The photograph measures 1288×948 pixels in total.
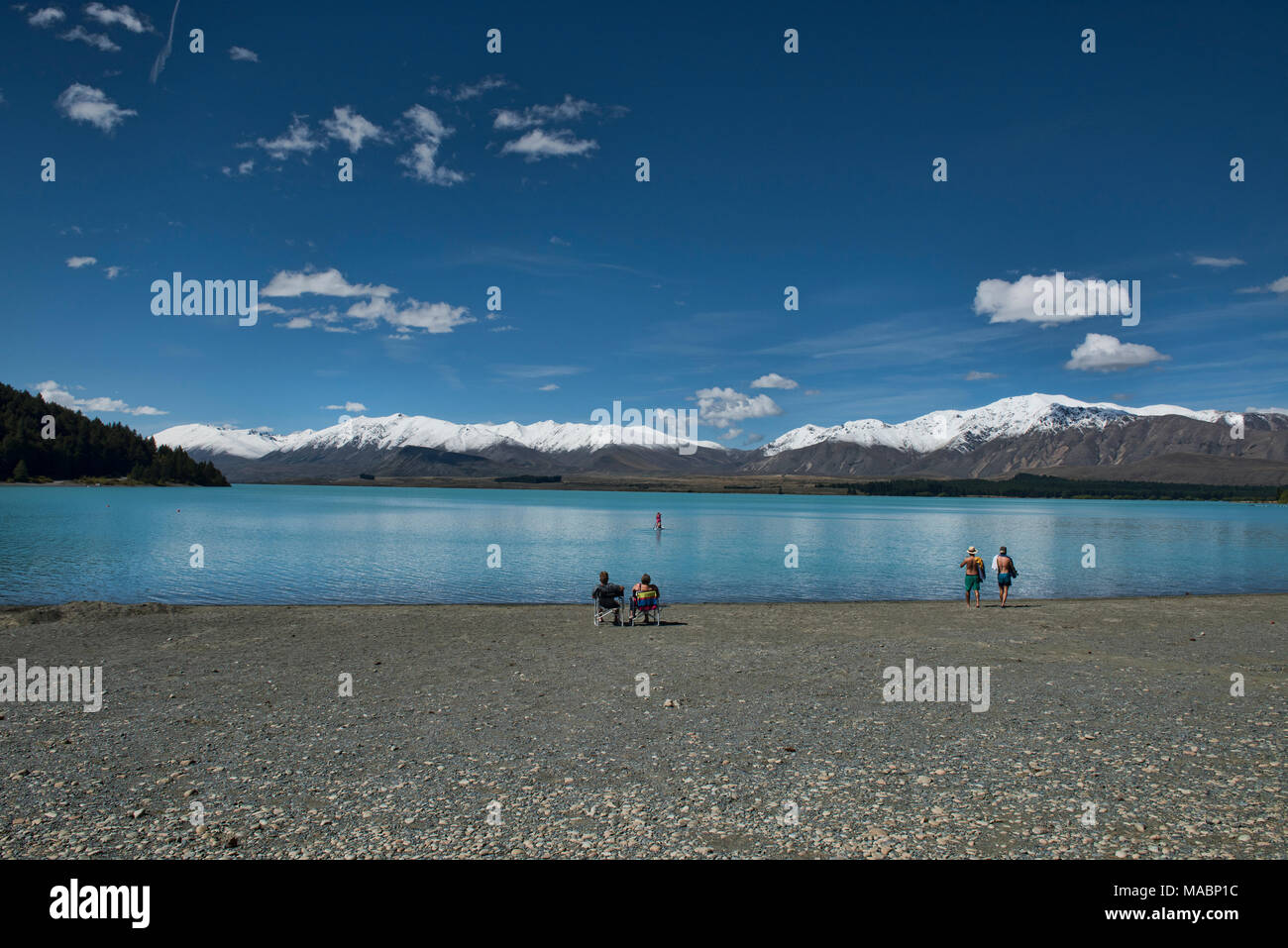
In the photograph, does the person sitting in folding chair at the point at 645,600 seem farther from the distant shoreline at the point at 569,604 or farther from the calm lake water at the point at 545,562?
the calm lake water at the point at 545,562

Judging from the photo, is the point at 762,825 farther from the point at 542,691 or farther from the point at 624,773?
the point at 542,691

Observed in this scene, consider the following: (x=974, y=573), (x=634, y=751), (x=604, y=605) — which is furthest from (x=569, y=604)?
(x=634, y=751)

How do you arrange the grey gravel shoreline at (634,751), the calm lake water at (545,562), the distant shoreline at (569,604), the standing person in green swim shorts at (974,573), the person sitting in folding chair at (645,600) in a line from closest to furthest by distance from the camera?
the grey gravel shoreline at (634,751), the person sitting in folding chair at (645,600), the distant shoreline at (569,604), the standing person in green swim shorts at (974,573), the calm lake water at (545,562)

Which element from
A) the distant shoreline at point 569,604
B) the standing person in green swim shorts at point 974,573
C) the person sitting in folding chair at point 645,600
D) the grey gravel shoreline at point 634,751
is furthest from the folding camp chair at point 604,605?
the standing person in green swim shorts at point 974,573

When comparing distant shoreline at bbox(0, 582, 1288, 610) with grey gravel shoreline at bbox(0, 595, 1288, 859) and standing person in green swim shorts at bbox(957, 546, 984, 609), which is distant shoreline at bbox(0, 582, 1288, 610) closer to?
standing person in green swim shorts at bbox(957, 546, 984, 609)

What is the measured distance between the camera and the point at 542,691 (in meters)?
15.6

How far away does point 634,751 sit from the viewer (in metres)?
11.5

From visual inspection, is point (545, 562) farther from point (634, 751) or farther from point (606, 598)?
point (634, 751)

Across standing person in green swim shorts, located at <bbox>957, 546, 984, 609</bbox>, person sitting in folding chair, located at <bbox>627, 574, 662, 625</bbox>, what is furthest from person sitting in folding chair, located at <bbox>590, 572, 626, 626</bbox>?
standing person in green swim shorts, located at <bbox>957, 546, 984, 609</bbox>

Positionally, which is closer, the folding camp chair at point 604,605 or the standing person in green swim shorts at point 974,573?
the folding camp chair at point 604,605

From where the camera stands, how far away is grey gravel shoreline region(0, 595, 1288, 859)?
8375mm

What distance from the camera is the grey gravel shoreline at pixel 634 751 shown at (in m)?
8.38
